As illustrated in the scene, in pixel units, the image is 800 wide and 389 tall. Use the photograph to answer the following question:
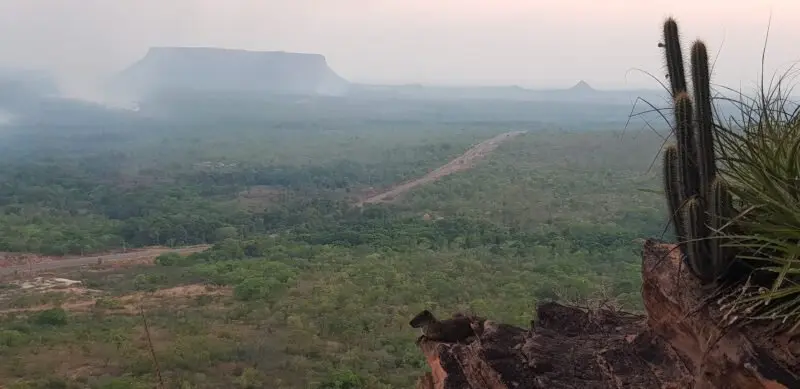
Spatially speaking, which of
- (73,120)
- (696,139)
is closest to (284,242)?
(696,139)

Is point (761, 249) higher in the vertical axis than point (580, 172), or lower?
higher

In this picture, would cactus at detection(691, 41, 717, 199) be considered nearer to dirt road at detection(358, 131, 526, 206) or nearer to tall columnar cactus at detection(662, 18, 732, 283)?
tall columnar cactus at detection(662, 18, 732, 283)

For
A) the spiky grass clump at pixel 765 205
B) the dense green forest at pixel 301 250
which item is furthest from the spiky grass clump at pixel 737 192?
the dense green forest at pixel 301 250

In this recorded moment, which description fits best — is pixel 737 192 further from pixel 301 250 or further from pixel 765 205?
pixel 301 250

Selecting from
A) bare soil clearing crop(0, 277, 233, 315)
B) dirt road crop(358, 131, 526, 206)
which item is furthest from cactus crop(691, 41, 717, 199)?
dirt road crop(358, 131, 526, 206)

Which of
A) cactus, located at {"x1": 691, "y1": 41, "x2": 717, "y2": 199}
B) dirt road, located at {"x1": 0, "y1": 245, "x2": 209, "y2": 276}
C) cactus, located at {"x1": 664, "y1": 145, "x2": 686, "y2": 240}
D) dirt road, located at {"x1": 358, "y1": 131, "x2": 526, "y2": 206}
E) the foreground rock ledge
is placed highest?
cactus, located at {"x1": 691, "y1": 41, "x2": 717, "y2": 199}

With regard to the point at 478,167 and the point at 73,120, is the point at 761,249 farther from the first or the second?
the point at 73,120
